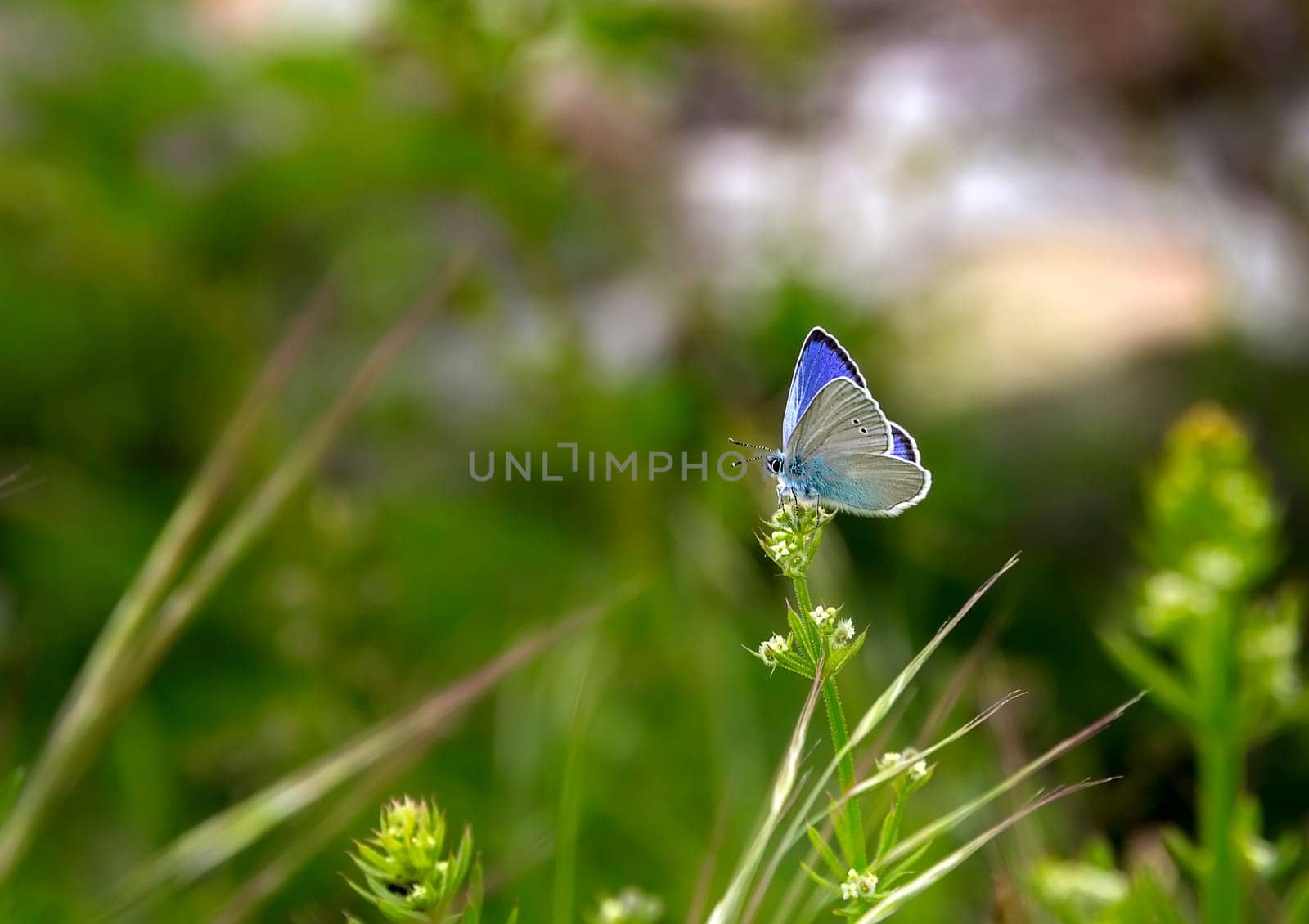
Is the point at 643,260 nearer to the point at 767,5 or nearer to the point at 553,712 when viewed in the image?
the point at 767,5

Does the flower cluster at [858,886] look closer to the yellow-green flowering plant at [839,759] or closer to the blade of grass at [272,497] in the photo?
the yellow-green flowering plant at [839,759]

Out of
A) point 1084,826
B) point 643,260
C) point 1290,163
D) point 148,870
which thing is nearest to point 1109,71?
point 1290,163

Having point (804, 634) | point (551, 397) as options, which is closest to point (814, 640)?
point (804, 634)

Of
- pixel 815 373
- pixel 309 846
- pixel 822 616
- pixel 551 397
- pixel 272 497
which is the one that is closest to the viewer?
pixel 822 616

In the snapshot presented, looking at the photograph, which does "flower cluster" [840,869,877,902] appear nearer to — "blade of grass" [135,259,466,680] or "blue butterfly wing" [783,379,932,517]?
"blue butterfly wing" [783,379,932,517]

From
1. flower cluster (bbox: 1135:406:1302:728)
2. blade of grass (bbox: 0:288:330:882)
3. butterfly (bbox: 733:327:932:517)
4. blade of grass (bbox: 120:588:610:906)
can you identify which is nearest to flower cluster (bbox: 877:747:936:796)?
butterfly (bbox: 733:327:932:517)

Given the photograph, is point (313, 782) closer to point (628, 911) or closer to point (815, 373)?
point (628, 911)

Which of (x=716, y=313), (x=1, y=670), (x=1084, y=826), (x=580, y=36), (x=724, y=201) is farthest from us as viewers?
(x=724, y=201)
